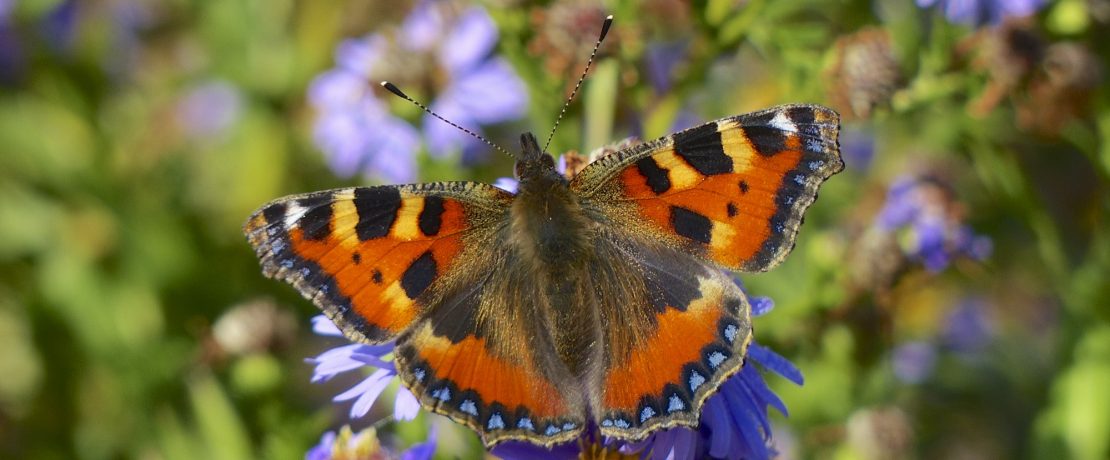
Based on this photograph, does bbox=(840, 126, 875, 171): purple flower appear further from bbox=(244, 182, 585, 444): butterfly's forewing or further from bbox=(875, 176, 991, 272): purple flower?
bbox=(244, 182, 585, 444): butterfly's forewing

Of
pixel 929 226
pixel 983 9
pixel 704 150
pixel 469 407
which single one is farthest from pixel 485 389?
pixel 983 9

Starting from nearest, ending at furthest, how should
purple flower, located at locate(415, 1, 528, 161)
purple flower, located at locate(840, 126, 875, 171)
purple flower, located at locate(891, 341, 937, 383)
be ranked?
purple flower, located at locate(415, 1, 528, 161) < purple flower, located at locate(891, 341, 937, 383) < purple flower, located at locate(840, 126, 875, 171)

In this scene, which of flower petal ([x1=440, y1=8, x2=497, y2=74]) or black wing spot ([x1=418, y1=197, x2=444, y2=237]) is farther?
flower petal ([x1=440, y1=8, x2=497, y2=74])

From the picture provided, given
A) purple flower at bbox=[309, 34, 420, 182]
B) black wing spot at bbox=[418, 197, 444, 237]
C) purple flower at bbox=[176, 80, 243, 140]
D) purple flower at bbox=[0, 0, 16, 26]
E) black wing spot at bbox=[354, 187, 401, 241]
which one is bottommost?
black wing spot at bbox=[354, 187, 401, 241]

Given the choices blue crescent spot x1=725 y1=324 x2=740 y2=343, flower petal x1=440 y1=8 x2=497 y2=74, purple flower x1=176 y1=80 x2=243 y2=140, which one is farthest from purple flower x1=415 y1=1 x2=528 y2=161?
blue crescent spot x1=725 y1=324 x2=740 y2=343

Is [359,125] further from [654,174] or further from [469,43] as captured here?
[654,174]
